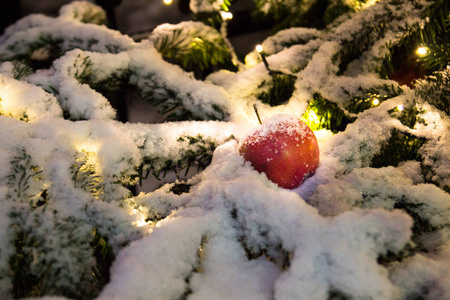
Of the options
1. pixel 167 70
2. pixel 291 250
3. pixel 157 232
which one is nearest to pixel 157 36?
pixel 167 70

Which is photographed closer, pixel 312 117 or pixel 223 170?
pixel 223 170

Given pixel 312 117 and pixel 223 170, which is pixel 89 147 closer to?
pixel 223 170

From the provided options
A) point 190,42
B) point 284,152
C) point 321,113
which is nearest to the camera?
point 284,152

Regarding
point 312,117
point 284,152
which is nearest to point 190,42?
point 312,117

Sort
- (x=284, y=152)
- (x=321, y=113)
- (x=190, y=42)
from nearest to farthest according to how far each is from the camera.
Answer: (x=284, y=152) < (x=321, y=113) < (x=190, y=42)

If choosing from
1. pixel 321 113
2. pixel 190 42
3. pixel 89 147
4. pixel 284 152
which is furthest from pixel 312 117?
pixel 89 147

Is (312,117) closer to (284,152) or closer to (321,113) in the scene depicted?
(321,113)

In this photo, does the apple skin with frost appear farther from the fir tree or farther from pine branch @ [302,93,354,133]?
pine branch @ [302,93,354,133]

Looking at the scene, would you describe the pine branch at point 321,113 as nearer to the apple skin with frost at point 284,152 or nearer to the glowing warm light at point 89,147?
the apple skin with frost at point 284,152
